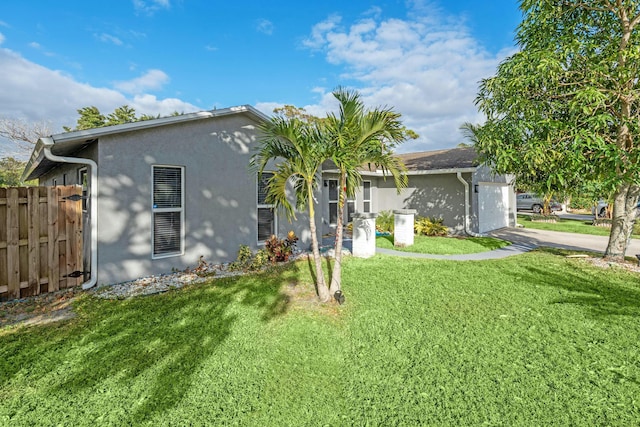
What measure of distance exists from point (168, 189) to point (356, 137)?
4436 mm

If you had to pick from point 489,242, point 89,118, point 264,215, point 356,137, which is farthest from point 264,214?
point 89,118

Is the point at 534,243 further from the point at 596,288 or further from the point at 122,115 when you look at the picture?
the point at 122,115

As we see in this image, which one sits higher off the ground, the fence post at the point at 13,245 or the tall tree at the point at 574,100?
the tall tree at the point at 574,100

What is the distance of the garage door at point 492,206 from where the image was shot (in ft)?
43.5

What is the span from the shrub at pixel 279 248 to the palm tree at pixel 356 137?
120 inches

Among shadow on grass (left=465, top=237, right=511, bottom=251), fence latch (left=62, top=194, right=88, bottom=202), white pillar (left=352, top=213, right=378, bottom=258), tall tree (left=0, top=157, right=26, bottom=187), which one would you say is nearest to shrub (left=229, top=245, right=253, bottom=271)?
white pillar (left=352, top=213, right=378, bottom=258)

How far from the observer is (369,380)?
3.20 m

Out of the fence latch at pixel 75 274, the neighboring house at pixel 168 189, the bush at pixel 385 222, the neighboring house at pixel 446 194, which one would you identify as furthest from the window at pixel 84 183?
the bush at pixel 385 222

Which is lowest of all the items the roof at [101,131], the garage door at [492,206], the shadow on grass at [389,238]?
the shadow on grass at [389,238]

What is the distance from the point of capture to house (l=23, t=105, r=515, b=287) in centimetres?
591

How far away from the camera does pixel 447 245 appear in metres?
10.4

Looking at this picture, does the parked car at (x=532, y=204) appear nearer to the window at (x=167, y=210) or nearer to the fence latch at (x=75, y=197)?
the window at (x=167, y=210)

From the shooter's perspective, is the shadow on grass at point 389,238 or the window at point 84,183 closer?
the window at point 84,183

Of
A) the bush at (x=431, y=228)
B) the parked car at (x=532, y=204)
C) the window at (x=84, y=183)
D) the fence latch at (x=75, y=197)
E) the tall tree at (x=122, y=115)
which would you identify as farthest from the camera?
the tall tree at (x=122, y=115)
